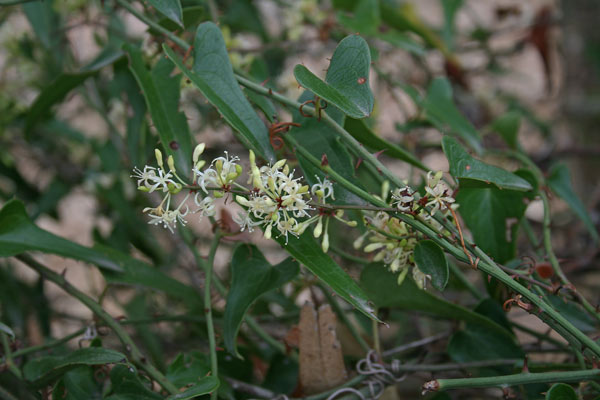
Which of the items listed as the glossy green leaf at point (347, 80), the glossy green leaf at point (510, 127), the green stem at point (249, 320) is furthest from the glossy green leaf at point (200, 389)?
the glossy green leaf at point (510, 127)

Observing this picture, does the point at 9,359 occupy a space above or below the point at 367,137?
below

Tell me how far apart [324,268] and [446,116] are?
37cm

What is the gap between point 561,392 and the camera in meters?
0.43

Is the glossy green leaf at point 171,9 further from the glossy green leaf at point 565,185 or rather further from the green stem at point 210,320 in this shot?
the glossy green leaf at point 565,185

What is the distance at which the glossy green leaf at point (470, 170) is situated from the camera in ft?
1.38

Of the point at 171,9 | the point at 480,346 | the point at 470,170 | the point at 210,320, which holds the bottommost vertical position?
the point at 480,346

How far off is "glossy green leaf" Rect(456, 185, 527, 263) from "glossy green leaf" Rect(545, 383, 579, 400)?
0.16 metres

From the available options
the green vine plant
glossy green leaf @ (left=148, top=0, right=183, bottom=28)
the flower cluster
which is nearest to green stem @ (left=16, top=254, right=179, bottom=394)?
the green vine plant

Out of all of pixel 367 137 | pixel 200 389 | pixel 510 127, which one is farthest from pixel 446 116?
pixel 200 389

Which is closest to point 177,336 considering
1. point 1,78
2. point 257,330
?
point 257,330

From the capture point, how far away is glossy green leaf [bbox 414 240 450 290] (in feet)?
→ 1.39

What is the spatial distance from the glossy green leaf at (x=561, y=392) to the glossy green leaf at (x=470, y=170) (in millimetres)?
152

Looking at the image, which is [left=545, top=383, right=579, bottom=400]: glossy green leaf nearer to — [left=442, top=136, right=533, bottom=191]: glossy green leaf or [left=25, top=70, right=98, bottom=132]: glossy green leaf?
[left=442, top=136, right=533, bottom=191]: glossy green leaf

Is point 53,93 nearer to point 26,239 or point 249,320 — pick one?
point 26,239
